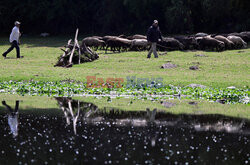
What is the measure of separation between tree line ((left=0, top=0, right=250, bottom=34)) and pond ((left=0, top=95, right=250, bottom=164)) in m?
28.4

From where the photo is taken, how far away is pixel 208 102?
20797mm

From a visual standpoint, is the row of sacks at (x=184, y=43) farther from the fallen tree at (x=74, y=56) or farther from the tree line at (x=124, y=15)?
the tree line at (x=124, y=15)

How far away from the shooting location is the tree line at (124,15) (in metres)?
47.7

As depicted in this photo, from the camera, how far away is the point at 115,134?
49.0 feet

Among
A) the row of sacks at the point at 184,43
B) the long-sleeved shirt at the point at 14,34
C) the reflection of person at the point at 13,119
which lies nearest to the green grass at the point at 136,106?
the reflection of person at the point at 13,119

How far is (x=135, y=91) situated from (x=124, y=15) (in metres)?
32.5

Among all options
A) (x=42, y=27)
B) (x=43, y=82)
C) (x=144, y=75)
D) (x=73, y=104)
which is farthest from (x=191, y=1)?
(x=73, y=104)

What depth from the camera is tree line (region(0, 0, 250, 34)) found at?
47688 millimetres

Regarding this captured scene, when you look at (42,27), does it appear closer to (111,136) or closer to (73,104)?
(73,104)

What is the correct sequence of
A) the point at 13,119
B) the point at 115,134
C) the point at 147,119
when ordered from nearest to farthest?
1. the point at 115,134
2. the point at 13,119
3. the point at 147,119

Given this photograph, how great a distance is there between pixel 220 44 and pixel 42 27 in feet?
86.4

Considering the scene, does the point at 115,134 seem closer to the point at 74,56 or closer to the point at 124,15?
the point at 74,56

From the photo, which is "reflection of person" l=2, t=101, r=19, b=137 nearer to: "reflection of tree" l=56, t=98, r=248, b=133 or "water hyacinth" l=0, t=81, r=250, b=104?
"reflection of tree" l=56, t=98, r=248, b=133

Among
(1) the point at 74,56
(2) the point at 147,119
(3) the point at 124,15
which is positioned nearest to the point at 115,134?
(2) the point at 147,119
